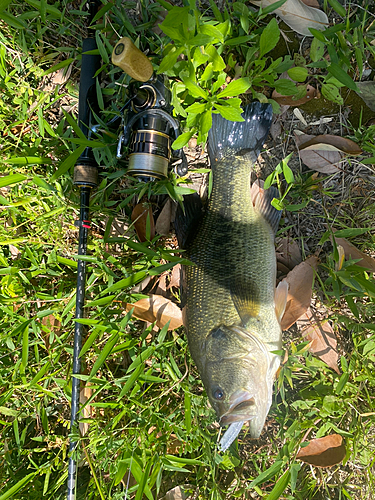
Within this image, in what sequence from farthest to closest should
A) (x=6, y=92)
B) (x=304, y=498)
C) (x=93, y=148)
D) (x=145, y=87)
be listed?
(x=6, y=92) → (x=304, y=498) → (x=93, y=148) → (x=145, y=87)

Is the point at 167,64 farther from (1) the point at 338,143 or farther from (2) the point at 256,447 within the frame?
(2) the point at 256,447

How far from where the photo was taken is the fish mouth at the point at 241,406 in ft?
6.81

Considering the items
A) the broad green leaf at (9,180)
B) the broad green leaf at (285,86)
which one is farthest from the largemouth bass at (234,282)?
the broad green leaf at (9,180)

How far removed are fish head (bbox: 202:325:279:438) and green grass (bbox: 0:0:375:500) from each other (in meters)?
0.34

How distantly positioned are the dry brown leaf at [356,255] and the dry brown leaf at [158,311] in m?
1.31

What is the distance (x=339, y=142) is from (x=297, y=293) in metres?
1.17

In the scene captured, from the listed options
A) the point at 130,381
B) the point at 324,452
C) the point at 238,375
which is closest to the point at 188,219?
the point at 238,375

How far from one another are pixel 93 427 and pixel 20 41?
9.82 feet

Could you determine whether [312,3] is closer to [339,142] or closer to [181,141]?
[339,142]

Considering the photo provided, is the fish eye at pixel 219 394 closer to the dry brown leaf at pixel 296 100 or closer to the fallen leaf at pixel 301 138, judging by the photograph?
the fallen leaf at pixel 301 138

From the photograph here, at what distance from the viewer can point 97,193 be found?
260cm

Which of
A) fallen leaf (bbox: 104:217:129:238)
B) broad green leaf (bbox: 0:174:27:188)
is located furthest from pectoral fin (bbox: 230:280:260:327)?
broad green leaf (bbox: 0:174:27:188)

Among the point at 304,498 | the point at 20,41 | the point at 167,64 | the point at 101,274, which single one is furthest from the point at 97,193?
the point at 304,498

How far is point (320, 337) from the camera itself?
8.46 feet
